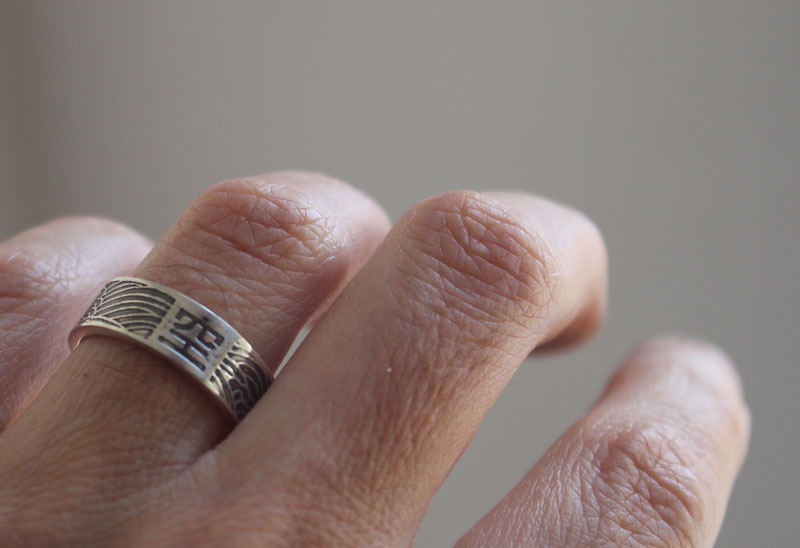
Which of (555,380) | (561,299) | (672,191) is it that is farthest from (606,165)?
(561,299)

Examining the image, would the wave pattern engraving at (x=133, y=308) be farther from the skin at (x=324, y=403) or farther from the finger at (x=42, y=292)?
the finger at (x=42, y=292)

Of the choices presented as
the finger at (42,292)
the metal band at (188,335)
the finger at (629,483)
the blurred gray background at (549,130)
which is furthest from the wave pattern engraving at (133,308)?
the blurred gray background at (549,130)

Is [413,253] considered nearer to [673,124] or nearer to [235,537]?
[235,537]

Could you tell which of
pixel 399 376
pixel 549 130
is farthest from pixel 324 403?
pixel 549 130

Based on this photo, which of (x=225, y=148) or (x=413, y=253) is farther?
(x=225, y=148)

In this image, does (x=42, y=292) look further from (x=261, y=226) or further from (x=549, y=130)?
(x=549, y=130)

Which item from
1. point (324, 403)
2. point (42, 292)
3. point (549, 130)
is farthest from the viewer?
point (549, 130)
